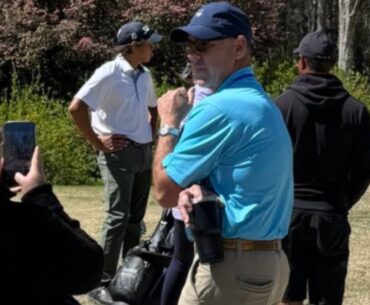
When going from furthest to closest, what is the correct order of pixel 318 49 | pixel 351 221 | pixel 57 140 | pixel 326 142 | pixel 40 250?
pixel 57 140
pixel 351 221
pixel 318 49
pixel 326 142
pixel 40 250

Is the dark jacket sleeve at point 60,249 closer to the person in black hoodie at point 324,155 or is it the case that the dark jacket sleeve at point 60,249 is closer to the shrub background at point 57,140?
the person in black hoodie at point 324,155

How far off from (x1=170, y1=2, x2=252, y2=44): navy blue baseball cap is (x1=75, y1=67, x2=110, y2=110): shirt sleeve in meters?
3.56

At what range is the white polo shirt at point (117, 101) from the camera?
764cm

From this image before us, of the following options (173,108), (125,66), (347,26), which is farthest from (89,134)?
(347,26)

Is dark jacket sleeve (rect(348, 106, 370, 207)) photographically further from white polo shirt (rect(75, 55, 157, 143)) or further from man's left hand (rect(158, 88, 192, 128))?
white polo shirt (rect(75, 55, 157, 143))

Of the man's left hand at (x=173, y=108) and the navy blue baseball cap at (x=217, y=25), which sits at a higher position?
the navy blue baseball cap at (x=217, y=25)

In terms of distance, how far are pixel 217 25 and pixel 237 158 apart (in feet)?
1.83

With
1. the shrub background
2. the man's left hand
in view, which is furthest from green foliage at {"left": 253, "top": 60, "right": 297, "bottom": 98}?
the man's left hand

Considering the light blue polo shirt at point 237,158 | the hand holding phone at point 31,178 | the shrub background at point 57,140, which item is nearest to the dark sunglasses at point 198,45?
the light blue polo shirt at point 237,158

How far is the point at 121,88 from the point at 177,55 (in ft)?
54.3

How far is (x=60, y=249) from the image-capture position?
10.7ft

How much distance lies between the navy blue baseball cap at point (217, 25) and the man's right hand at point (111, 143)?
360 centimetres

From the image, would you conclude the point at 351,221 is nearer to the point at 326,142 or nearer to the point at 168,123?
the point at 326,142

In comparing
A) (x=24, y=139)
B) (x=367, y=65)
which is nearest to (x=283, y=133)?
(x=24, y=139)
